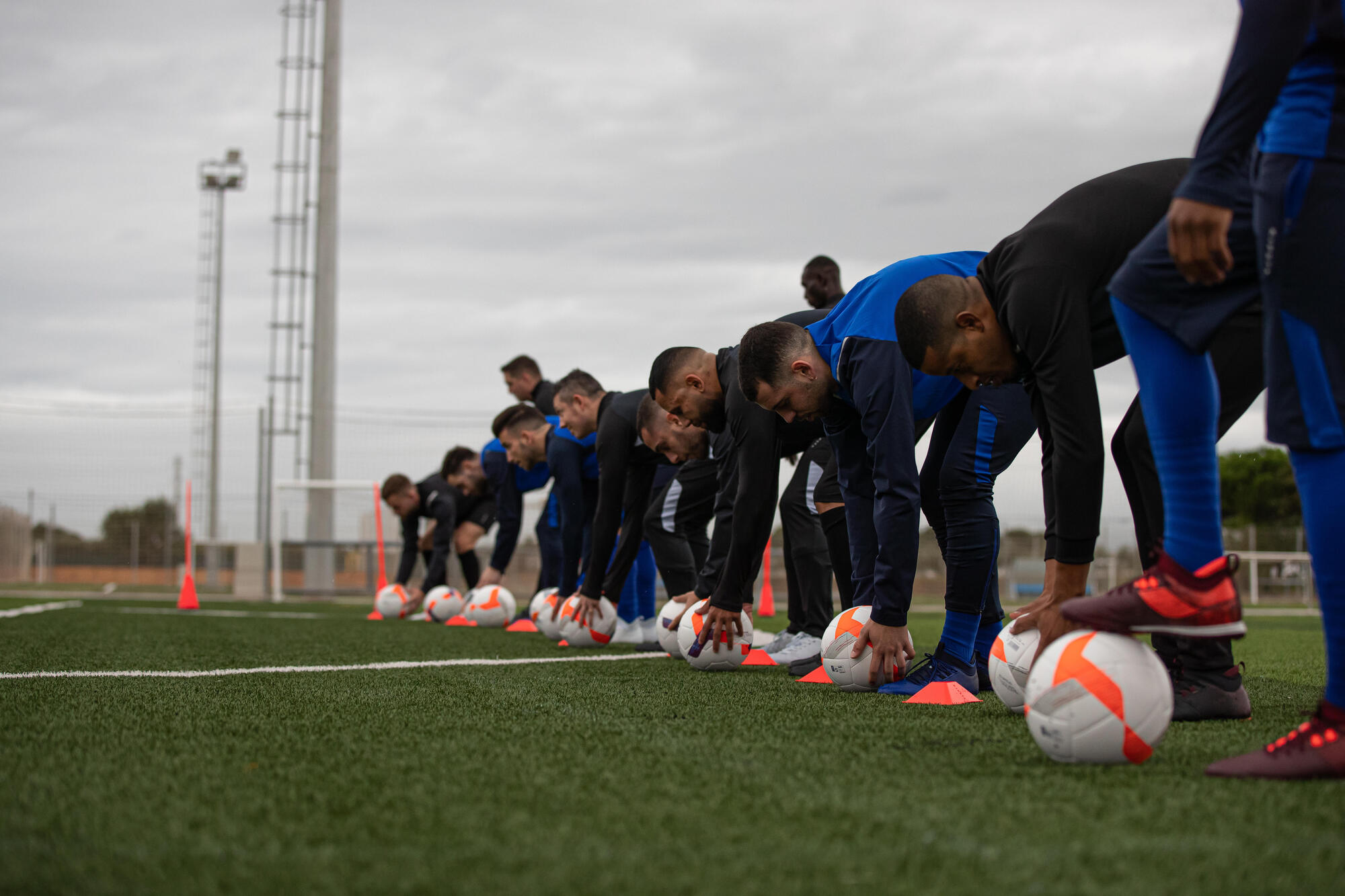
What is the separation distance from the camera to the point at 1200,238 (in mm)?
2215

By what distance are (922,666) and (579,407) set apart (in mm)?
3868

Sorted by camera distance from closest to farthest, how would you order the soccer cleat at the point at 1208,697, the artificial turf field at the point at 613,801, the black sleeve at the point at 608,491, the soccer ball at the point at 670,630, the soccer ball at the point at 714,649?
1. the artificial turf field at the point at 613,801
2. the soccer cleat at the point at 1208,697
3. the soccer ball at the point at 714,649
4. the soccer ball at the point at 670,630
5. the black sleeve at the point at 608,491

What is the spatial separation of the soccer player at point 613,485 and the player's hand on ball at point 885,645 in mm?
2751

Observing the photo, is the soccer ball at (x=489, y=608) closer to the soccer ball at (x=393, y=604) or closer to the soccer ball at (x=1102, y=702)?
the soccer ball at (x=393, y=604)

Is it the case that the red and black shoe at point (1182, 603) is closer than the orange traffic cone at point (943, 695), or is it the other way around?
the red and black shoe at point (1182, 603)

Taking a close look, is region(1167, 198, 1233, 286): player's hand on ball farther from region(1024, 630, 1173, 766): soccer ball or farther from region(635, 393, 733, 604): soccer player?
region(635, 393, 733, 604): soccer player

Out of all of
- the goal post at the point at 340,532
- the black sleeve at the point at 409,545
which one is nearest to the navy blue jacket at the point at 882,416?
the black sleeve at the point at 409,545

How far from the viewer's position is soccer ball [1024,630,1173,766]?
2.46 meters

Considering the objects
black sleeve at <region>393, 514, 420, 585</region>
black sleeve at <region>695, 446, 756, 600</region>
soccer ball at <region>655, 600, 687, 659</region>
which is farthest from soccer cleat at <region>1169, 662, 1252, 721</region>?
black sleeve at <region>393, 514, 420, 585</region>

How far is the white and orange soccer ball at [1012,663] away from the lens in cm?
345

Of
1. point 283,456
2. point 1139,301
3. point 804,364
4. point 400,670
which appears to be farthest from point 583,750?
point 283,456

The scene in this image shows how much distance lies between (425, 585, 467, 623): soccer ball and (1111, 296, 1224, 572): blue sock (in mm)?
9083

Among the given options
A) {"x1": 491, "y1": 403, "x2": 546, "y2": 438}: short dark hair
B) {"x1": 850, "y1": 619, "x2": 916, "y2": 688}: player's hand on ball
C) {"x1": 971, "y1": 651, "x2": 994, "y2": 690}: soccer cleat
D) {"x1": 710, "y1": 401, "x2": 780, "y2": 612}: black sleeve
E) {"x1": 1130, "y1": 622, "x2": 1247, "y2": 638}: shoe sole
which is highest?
→ {"x1": 491, "y1": 403, "x2": 546, "y2": 438}: short dark hair

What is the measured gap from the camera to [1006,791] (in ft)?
7.18
